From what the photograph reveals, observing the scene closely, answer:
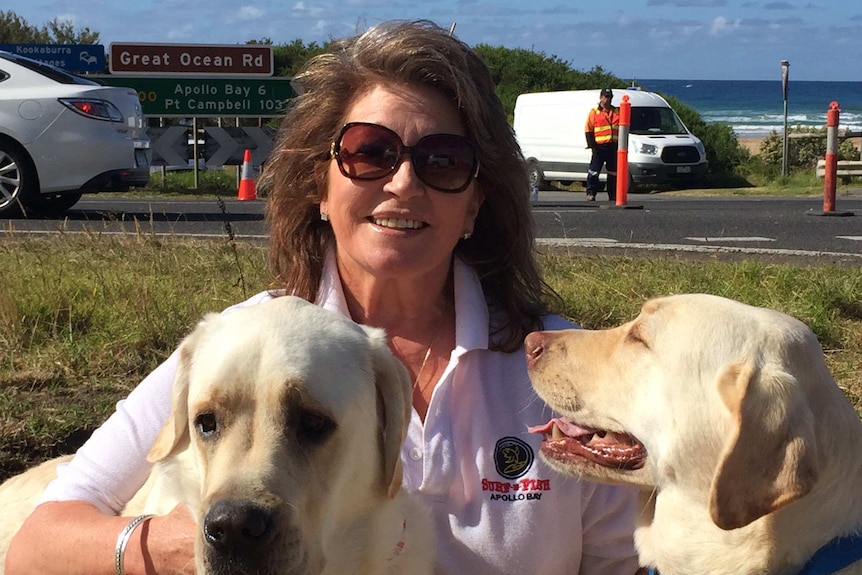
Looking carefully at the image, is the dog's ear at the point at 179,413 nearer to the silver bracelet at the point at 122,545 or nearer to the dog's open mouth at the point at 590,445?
the silver bracelet at the point at 122,545

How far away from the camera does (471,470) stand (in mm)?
3023

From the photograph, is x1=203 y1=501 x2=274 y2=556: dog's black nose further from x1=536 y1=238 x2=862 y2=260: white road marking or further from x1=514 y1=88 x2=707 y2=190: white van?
x1=514 y1=88 x2=707 y2=190: white van

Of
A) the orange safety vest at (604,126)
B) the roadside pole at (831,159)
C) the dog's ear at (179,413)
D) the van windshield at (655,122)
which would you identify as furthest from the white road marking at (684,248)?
the van windshield at (655,122)

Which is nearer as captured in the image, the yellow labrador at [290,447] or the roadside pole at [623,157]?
the yellow labrador at [290,447]

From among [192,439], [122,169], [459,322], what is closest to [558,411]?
[459,322]

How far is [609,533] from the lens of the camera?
3.19 metres

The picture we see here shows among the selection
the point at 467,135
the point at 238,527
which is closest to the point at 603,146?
the point at 467,135

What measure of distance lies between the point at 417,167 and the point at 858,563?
1.59 m

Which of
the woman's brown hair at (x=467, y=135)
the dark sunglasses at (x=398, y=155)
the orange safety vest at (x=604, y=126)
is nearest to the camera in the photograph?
the dark sunglasses at (x=398, y=155)

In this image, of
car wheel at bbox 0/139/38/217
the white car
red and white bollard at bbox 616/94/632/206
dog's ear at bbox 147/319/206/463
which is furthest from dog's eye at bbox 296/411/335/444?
red and white bollard at bbox 616/94/632/206

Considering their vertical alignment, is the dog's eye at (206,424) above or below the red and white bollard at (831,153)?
below

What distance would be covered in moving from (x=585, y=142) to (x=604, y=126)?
2848 mm

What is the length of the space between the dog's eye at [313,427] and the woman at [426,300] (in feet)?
1.48

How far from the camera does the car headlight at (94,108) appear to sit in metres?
10.3
